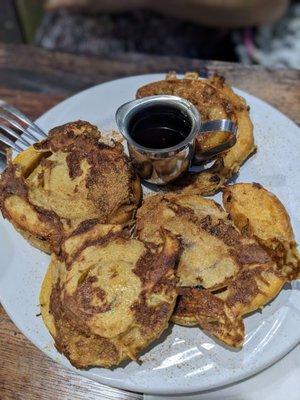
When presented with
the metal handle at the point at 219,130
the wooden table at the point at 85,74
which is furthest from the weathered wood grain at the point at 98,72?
the metal handle at the point at 219,130

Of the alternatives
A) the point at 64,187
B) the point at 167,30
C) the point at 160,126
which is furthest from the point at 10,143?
the point at 167,30

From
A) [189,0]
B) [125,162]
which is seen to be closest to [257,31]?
[189,0]

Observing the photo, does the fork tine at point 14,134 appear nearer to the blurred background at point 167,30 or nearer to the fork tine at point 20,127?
the fork tine at point 20,127

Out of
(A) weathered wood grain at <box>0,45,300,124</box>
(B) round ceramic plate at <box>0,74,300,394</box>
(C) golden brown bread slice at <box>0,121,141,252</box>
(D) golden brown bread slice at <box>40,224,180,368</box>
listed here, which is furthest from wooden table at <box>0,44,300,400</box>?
(D) golden brown bread slice at <box>40,224,180,368</box>

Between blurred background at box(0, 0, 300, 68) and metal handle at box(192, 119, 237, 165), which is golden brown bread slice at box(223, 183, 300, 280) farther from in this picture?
blurred background at box(0, 0, 300, 68)

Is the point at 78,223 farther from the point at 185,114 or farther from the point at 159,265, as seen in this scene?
the point at 185,114

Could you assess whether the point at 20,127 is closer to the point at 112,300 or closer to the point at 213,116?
the point at 213,116
